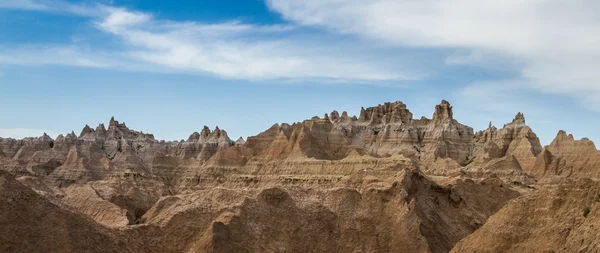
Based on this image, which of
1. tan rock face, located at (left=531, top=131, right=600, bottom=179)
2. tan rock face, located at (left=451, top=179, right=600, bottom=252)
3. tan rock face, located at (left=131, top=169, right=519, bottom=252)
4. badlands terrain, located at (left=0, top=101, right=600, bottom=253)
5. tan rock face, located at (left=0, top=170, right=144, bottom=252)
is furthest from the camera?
tan rock face, located at (left=531, top=131, right=600, bottom=179)

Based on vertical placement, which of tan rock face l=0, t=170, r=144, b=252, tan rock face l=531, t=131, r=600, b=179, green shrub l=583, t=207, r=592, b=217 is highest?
tan rock face l=531, t=131, r=600, b=179

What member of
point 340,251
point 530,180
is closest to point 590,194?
point 340,251

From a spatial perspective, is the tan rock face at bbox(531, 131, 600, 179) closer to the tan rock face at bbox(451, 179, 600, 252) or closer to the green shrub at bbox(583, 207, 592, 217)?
the tan rock face at bbox(451, 179, 600, 252)

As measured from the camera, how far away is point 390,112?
523ft

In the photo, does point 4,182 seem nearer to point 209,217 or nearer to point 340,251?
point 209,217

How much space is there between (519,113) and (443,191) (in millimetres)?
84621

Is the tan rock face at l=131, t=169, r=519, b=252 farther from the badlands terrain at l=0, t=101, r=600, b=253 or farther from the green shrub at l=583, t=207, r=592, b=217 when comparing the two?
the green shrub at l=583, t=207, r=592, b=217

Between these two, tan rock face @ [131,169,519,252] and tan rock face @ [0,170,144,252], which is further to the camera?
tan rock face @ [131,169,519,252]

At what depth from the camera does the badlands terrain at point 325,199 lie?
148 ft

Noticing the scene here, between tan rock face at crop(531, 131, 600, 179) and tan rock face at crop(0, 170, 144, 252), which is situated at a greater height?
tan rock face at crop(531, 131, 600, 179)

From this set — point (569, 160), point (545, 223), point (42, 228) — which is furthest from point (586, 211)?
point (569, 160)

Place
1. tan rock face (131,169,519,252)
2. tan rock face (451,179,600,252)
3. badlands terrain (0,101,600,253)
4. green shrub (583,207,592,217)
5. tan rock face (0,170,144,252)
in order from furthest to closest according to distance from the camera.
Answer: tan rock face (131,169,519,252) < tan rock face (0,170,144,252) < badlands terrain (0,101,600,253) < green shrub (583,207,592,217) < tan rock face (451,179,600,252)

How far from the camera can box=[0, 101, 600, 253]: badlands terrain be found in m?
45.2

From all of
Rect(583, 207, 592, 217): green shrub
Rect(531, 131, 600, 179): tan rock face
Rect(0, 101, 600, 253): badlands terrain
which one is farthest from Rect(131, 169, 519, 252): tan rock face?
Rect(531, 131, 600, 179): tan rock face
